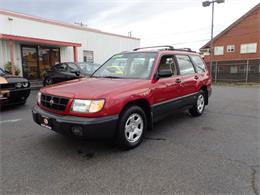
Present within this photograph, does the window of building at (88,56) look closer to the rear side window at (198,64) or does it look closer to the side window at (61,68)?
the side window at (61,68)

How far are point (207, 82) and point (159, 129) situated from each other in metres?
2.47

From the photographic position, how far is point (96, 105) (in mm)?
2934

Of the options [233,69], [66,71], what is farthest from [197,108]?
[233,69]

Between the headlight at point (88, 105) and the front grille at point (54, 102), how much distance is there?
0.20 metres

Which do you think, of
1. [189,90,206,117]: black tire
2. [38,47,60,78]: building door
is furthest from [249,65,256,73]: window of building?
[38,47,60,78]: building door

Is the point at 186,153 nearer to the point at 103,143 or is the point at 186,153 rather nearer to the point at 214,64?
the point at 103,143

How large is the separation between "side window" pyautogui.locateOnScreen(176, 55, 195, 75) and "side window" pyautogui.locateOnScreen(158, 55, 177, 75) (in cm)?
26

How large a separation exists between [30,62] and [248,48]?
29.5 meters

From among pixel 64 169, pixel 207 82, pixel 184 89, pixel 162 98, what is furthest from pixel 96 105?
pixel 207 82

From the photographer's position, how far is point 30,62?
43.9 feet

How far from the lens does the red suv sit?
2.96 m

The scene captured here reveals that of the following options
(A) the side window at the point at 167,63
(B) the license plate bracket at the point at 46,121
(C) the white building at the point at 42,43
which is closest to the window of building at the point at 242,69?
(C) the white building at the point at 42,43

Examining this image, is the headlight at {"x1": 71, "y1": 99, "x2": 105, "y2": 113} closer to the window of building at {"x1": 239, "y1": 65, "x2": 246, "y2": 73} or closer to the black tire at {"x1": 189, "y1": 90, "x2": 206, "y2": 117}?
the black tire at {"x1": 189, "y1": 90, "x2": 206, "y2": 117}

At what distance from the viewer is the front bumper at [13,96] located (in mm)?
5801
